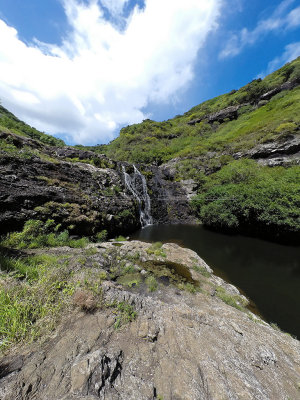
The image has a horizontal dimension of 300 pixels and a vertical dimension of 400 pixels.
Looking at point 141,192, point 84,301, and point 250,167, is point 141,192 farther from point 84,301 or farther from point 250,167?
point 84,301

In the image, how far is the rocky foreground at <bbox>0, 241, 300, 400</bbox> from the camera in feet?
6.90

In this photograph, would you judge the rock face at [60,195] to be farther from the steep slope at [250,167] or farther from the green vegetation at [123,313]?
the steep slope at [250,167]

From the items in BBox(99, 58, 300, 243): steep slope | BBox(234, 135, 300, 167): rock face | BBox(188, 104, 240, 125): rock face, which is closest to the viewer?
BBox(99, 58, 300, 243): steep slope

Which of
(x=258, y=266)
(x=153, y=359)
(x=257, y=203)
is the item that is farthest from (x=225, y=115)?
(x=153, y=359)

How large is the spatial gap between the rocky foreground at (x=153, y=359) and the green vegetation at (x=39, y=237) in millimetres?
5838

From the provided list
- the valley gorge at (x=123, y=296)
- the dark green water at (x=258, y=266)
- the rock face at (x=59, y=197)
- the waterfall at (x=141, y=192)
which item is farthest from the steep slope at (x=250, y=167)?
the rock face at (x=59, y=197)

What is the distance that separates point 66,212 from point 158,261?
7570mm

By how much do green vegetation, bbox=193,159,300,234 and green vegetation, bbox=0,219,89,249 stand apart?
14.5m

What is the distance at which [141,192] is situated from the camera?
22.9 meters

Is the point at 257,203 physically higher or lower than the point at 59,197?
higher

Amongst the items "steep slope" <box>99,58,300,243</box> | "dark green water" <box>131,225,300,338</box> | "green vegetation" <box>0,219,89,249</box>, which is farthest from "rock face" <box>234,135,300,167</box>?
"green vegetation" <box>0,219,89,249</box>

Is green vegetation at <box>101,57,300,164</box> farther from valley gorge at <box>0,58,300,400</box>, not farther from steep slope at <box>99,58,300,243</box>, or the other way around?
valley gorge at <box>0,58,300,400</box>

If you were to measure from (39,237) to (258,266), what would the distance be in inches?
549

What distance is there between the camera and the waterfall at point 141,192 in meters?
20.7
